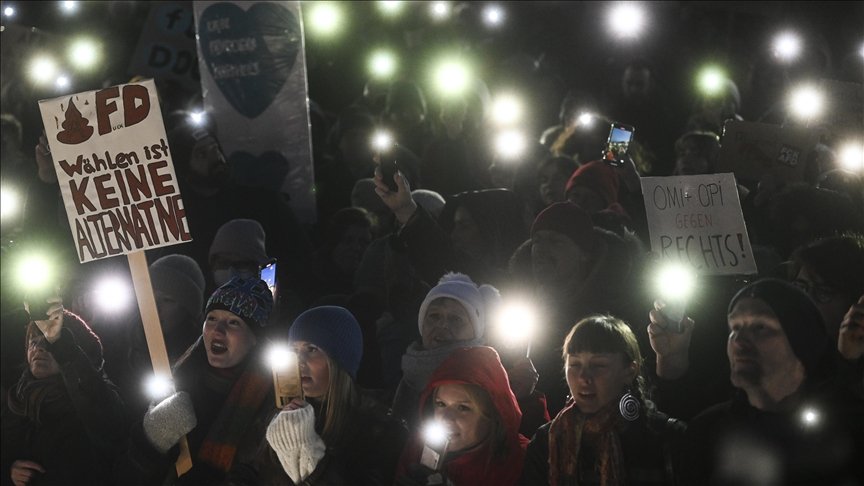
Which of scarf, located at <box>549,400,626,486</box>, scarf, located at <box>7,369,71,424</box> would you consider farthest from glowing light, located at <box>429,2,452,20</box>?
scarf, located at <box>549,400,626,486</box>

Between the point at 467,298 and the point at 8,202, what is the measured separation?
4.49 m

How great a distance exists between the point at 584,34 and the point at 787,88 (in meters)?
2.50

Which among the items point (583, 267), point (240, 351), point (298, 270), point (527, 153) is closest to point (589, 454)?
point (583, 267)

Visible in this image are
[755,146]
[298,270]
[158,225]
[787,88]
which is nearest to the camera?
[158,225]

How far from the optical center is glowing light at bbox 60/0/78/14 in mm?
12664

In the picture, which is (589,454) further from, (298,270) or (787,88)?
(787,88)

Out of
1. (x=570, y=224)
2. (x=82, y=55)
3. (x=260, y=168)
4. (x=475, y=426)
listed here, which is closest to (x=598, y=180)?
(x=570, y=224)

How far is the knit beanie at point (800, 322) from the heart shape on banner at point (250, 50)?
467 cm

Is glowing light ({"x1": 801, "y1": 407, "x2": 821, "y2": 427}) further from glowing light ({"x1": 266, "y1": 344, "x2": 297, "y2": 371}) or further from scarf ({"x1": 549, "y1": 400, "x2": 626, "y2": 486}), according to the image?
glowing light ({"x1": 266, "y1": 344, "x2": 297, "y2": 371})

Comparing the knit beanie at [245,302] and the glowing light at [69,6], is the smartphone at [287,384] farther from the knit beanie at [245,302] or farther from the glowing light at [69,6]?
the glowing light at [69,6]

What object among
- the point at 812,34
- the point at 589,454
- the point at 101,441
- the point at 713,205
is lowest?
the point at 589,454

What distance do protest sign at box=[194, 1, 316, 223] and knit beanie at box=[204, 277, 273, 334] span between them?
8.24ft

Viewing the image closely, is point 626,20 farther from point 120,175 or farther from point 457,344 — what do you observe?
point 120,175

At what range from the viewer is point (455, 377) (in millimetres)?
4727
